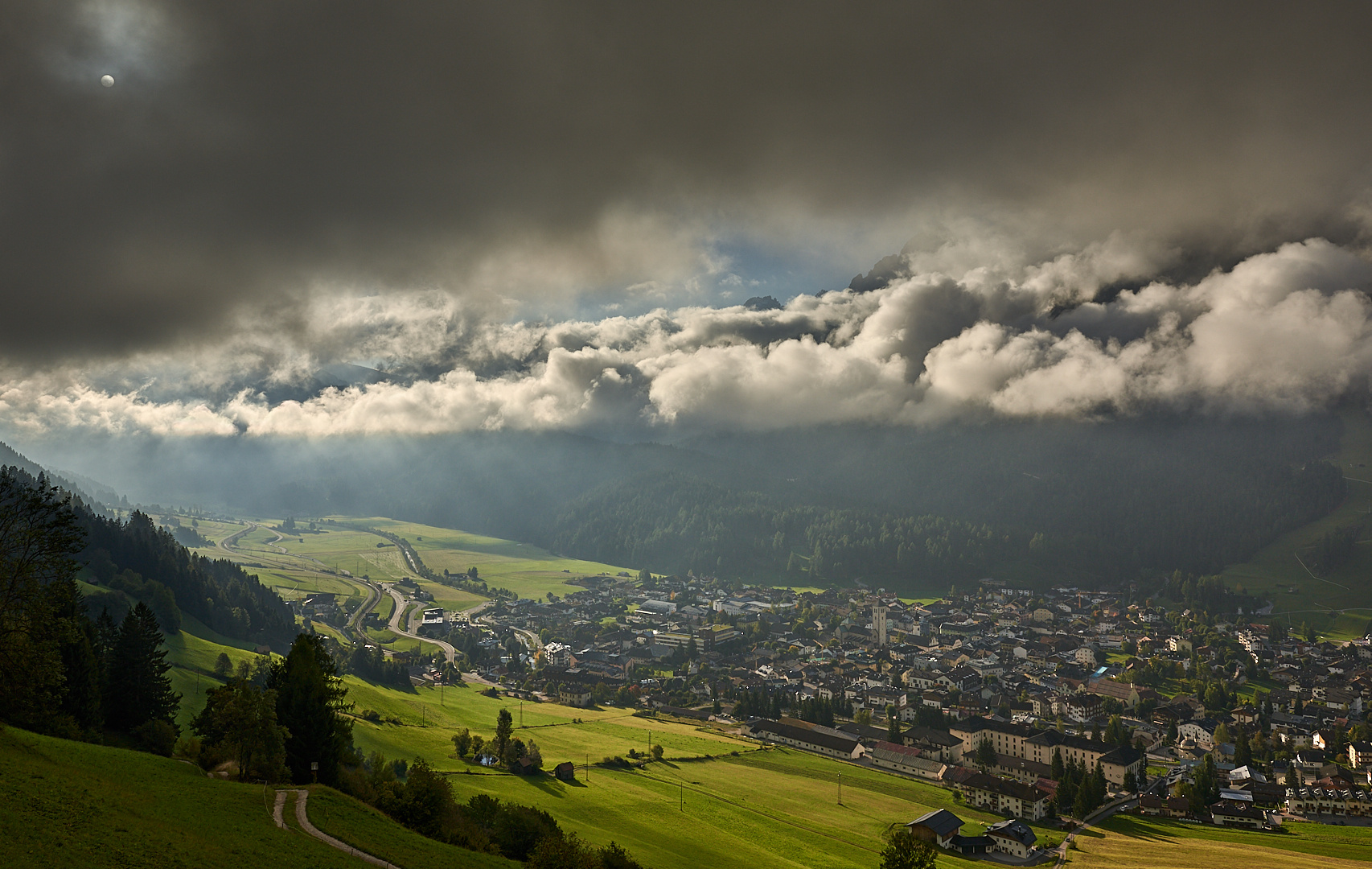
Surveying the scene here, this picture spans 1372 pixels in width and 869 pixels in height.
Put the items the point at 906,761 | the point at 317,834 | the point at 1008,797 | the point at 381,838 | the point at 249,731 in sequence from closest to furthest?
the point at 317,834, the point at 381,838, the point at 249,731, the point at 1008,797, the point at 906,761

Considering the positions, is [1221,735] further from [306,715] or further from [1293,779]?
[306,715]

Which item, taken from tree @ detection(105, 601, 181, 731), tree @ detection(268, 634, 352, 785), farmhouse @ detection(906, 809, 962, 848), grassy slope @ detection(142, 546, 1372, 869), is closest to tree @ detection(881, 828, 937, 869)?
grassy slope @ detection(142, 546, 1372, 869)

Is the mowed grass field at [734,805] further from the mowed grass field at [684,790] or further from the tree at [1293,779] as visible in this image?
the tree at [1293,779]

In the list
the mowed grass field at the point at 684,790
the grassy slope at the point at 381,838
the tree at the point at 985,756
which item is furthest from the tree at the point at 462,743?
the tree at the point at 985,756

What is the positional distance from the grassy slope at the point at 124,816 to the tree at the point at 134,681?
52.6 feet

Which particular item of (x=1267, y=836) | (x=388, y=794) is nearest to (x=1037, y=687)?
(x=1267, y=836)

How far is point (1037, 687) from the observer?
148 meters

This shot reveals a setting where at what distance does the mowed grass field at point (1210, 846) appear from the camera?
7062cm

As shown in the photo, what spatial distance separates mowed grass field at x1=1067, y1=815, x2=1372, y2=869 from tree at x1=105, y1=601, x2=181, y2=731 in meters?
79.0

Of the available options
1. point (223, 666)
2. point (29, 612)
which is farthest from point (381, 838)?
point (223, 666)

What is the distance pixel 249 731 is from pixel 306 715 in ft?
12.3

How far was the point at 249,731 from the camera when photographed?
39.4 metres

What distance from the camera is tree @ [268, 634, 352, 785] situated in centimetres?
4234

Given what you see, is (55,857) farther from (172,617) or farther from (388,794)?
(172,617)
